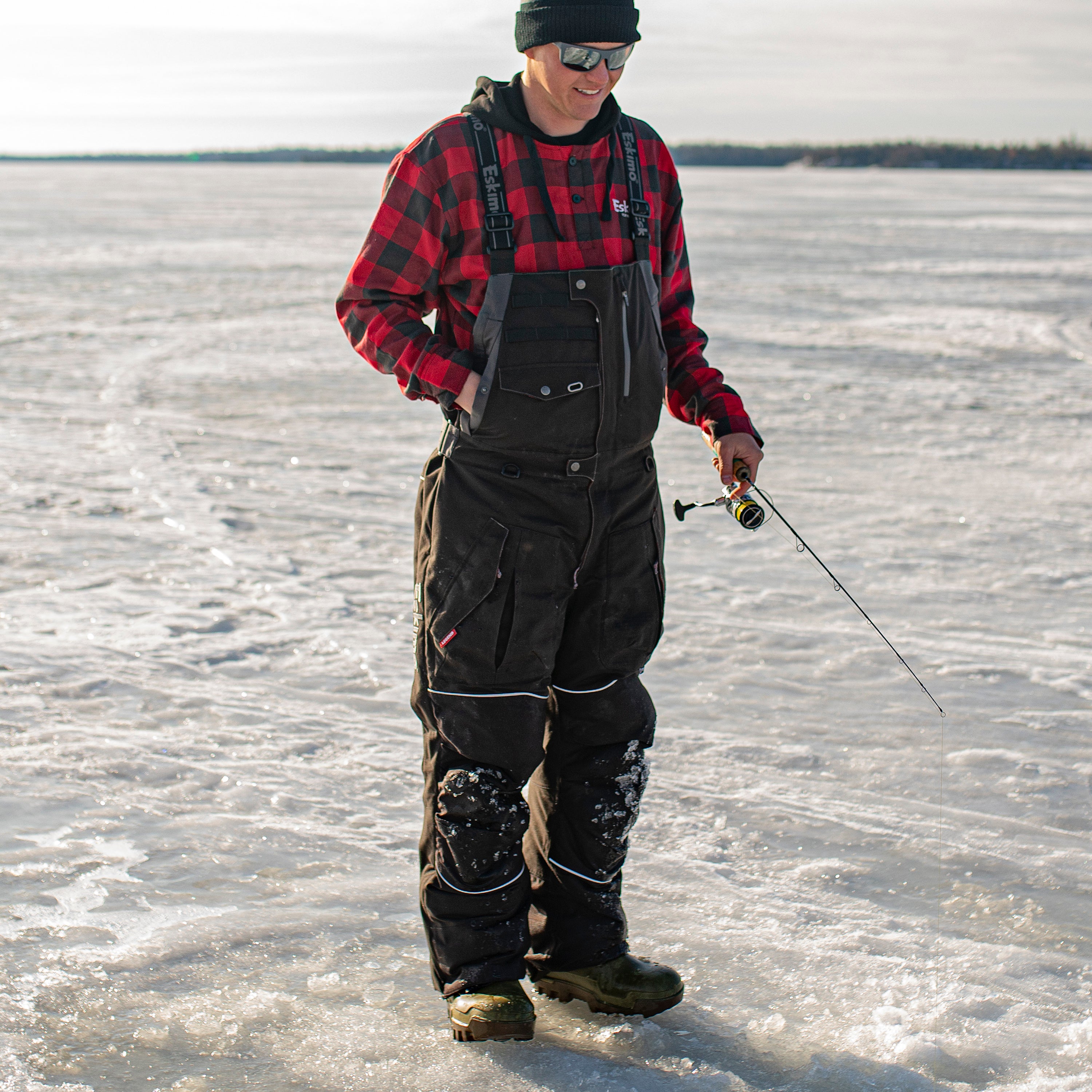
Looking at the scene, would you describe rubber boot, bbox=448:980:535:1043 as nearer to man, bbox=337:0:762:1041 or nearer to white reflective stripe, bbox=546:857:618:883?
man, bbox=337:0:762:1041

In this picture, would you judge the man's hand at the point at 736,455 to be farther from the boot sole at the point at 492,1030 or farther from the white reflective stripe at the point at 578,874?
the boot sole at the point at 492,1030

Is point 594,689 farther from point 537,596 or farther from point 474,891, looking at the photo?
point 474,891

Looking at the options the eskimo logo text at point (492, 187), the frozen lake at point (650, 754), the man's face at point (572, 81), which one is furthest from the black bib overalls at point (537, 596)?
the frozen lake at point (650, 754)

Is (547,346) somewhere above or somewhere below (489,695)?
above

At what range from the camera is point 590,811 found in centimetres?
204

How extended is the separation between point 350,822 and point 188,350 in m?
7.35

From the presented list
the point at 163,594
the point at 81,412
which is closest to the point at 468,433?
the point at 163,594

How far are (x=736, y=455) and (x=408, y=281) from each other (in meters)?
0.67

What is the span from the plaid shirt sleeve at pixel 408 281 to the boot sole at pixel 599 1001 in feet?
3.56

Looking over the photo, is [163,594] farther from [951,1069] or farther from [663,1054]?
[951,1069]

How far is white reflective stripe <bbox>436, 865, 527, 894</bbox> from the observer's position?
6.43 feet

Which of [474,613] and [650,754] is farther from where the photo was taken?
[650,754]

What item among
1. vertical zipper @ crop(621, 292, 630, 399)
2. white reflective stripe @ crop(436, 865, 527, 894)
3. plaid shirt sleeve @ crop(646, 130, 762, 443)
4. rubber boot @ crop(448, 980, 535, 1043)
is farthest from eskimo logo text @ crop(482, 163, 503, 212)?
rubber boot @ crop(448, 980, 535, 1043)

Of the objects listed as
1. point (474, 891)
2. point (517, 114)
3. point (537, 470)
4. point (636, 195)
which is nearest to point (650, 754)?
point (474, 891)
